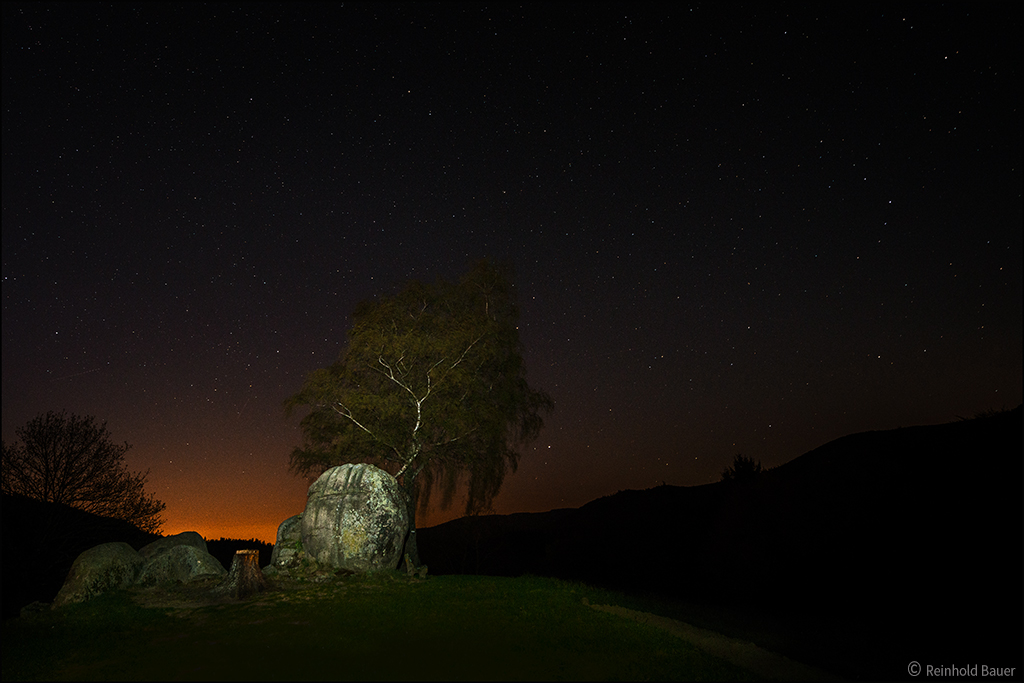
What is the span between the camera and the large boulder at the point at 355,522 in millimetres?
20234

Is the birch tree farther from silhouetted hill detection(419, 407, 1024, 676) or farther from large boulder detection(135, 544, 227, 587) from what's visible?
silhouetted hill detection(419, 407, 1024, 676)

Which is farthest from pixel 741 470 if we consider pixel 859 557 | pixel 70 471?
pixel 70 471

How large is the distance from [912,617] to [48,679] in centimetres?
2396

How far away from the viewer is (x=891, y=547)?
69.3 ft

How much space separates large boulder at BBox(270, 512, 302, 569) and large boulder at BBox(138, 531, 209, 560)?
9.34ft

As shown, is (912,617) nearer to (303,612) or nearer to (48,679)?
(303,612)

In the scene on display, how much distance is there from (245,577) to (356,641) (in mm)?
7358

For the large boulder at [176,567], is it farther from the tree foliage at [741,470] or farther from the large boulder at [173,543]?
the tree foliage at [741,470]

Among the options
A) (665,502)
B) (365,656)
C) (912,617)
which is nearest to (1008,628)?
(912,617)

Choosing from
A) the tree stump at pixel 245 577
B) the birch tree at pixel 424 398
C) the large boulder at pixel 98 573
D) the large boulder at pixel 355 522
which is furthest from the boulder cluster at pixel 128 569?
the birch tree at pixel 424 398

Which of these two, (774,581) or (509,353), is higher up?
(509,353)

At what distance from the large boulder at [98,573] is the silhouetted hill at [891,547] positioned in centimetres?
2312

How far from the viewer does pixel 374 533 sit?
20453 mm

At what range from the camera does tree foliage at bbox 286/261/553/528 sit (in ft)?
90.8
